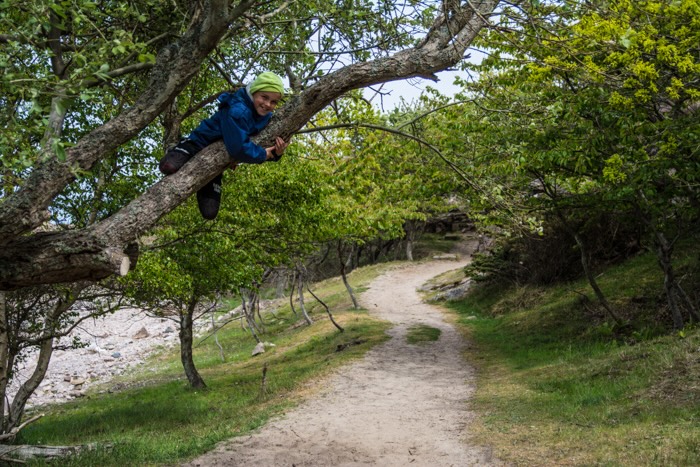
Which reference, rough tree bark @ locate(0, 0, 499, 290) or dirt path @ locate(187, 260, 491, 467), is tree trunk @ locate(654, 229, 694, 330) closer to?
dirt path @ locate(187, 260, 491, 467)

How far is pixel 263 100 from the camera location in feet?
16.9

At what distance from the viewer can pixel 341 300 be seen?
108 feet

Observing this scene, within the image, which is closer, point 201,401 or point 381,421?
point 381,421

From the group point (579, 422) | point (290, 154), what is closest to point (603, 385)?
point (579, 422)

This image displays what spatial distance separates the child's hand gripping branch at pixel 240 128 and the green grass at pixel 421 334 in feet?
51.4

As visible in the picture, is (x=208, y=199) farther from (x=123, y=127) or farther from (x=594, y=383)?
(x=594, y=383)

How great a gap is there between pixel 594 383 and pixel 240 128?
355 inches

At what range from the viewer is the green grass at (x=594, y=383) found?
7.42 metres

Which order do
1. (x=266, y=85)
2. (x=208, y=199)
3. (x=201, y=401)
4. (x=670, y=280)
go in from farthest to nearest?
(x=201, y=401) → (x=670, y=280) → (x=208, y=199) → (x=266, y=85)

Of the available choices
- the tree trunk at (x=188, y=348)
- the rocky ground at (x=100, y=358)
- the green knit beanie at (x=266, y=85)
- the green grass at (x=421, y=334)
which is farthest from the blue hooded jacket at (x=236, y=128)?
the rocky ground at (x=100, y=358)

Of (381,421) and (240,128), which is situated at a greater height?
(240,128)

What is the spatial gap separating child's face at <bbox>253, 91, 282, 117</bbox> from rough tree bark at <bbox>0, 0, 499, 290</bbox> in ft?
0.40

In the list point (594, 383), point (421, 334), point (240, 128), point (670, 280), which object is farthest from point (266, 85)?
point (421, 334)

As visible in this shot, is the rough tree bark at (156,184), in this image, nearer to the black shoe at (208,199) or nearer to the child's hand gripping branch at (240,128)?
the child's hand gripping branch at (240,128)
